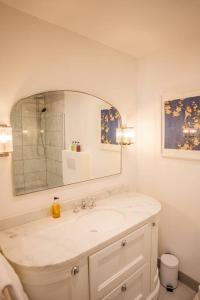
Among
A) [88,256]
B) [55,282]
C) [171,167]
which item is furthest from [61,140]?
[171,167]

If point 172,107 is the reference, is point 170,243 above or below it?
below

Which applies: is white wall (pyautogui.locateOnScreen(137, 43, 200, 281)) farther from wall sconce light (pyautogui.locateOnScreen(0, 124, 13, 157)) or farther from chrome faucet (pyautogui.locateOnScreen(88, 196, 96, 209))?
wall sconce light (pyautogui.locateOnScreen(0, 124, 13, 157))

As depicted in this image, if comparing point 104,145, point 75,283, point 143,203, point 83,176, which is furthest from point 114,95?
point 75,283

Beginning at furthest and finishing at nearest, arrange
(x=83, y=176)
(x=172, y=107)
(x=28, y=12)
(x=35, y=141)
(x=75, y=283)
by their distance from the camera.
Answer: (x=172, y=107) → (x=83, y=176) → (x=35, y=141) → (x=28, y=12) → (x=75, y=283)

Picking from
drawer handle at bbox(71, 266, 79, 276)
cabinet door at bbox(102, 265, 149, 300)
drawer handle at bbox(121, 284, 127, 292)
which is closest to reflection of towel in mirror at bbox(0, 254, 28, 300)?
drawer handle at bbox(71, 266, 79, 276)

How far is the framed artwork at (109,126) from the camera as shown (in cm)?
206

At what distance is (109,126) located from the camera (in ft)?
6.96

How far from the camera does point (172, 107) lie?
2018 millimetres

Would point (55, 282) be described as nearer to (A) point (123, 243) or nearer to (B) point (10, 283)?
(B) point (10, 283)

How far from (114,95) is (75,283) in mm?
1675

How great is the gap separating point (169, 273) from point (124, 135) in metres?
1.46

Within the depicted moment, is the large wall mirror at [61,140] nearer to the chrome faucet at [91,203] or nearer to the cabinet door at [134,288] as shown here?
the chrome faucet at [91,203]

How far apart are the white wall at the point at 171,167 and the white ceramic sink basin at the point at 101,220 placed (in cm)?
70

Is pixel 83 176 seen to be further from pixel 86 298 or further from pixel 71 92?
pixel 86 298
